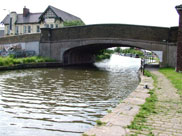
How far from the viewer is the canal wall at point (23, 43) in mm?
28547

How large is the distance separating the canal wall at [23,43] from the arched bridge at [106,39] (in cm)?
70

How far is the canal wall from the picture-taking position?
2855cm

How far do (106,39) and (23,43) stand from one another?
10340mm

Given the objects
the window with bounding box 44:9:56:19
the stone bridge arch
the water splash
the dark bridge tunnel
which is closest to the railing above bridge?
the stone bridge arch

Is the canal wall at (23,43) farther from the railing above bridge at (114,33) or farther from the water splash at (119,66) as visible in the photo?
the water splash at (119,66)

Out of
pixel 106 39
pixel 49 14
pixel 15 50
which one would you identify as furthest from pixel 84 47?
pixel 49 14

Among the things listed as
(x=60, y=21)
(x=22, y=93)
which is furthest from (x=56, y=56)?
(x=22, y=93)

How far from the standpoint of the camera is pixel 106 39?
25.1 metres

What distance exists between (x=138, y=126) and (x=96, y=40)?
2137 centimetres

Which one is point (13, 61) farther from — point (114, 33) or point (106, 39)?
point (114, 33)

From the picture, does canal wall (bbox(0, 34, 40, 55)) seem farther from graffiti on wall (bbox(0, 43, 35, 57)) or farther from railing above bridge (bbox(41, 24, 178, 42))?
railing above bridge (bbox(41, 24, 178, 42))

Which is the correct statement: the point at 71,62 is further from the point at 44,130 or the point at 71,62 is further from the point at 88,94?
the point at 44,130

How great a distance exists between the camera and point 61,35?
90.4ft

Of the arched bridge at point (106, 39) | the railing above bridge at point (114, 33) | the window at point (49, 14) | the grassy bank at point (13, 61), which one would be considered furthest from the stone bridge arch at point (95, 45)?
the window at point (49, 14)
